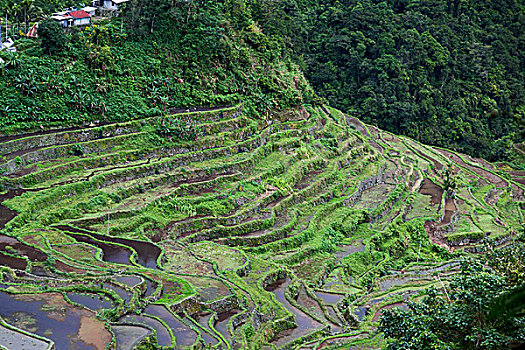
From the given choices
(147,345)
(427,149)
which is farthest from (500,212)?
(147,345)

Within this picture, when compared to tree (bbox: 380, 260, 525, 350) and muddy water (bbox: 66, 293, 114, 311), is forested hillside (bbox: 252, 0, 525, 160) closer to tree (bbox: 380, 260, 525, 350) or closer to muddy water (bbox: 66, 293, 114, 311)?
muddy water (bbox: 66, 293, 114, 311)

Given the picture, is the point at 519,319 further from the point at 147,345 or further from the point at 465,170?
the point at 465,170

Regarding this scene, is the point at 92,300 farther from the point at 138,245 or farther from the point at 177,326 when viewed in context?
the point at 138,245

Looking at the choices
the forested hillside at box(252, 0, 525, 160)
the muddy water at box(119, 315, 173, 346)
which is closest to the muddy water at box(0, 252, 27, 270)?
the muddy water at box(119, 315, 173, 346)

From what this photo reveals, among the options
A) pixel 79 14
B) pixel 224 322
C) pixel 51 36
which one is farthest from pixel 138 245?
pixel 79 14

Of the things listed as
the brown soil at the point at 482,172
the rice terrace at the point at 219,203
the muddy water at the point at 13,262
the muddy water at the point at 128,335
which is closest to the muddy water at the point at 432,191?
the rice terrace at the point at 219,203

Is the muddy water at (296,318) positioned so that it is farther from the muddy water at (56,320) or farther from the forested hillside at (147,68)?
the forested hillside at (147,68)
